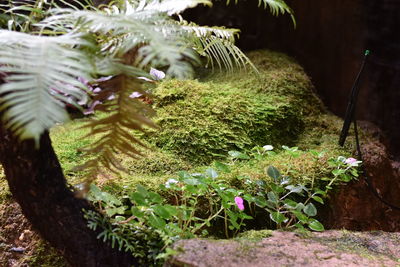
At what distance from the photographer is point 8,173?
1.54 m

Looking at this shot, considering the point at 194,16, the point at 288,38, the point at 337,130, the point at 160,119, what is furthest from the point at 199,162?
the point at 288,38

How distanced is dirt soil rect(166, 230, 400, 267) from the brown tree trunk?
0.95ft

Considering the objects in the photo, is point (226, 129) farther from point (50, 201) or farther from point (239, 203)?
point (50, 201)

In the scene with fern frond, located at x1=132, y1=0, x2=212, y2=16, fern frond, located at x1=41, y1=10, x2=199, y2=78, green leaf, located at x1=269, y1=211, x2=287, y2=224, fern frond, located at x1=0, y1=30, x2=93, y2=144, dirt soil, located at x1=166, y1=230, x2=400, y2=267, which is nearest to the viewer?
fern frond, located at x1=0, y1=30, x2=93, y2=144

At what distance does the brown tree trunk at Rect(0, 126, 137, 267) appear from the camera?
1.48 m

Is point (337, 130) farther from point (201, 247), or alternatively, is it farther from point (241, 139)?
point (201, 247)

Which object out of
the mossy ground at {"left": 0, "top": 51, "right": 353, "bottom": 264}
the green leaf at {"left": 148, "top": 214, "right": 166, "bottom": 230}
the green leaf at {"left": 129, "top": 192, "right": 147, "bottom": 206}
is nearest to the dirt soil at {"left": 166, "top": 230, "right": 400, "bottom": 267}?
the green leaf at {"left": 148, "top": 214, "right": 166, "bottom": 230}

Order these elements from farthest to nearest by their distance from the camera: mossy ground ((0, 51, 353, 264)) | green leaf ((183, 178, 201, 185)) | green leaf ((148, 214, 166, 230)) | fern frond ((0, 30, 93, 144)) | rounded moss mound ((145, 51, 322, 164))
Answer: rounded moss mound ((145, 51, 322, 164)), mossy ground ((0, 51, 353, 264)), green leaf ((183, 178, 201, 185)), green leaf ((148, 214, 166, 230)), fern frond ((0, 30, 93, 144))

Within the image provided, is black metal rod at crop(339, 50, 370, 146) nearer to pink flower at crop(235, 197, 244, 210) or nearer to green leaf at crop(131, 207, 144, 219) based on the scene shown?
pink flower at crop(235, 197, 244, 210)

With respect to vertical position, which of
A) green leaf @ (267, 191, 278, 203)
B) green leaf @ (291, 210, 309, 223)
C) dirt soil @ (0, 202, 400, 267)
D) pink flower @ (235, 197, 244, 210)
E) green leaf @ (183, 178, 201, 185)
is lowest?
dirt soil @ (0, 202, 400, 267)

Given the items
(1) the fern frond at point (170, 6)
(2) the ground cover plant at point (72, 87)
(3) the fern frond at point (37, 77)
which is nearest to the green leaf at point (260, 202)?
(2) the ground cover plant at point (72, 87)

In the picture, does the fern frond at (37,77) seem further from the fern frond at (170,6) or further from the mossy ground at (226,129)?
the mossy ground at (226,129)

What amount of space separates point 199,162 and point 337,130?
123cm

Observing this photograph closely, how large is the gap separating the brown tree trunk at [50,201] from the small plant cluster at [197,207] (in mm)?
52
